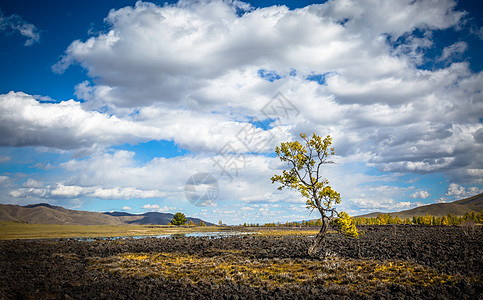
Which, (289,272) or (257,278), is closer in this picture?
(257,278)

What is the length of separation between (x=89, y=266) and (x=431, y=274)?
25.7 metres

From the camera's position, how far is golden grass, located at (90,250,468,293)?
1877 centimetres

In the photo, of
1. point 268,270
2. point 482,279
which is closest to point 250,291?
point 268,270

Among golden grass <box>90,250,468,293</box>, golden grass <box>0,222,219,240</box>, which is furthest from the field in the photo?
golden grass <box>0,222,219,240</box>

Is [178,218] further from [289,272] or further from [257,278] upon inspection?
[257,278]

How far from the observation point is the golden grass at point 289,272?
18.8 metres

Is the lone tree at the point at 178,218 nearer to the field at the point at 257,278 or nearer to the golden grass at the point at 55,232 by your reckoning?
the golden grass at the point at 55,232

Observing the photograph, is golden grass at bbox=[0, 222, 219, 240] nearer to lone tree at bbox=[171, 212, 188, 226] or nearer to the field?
the field

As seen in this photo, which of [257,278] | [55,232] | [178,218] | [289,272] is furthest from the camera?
[178,218]

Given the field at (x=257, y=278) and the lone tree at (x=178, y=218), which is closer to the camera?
the field at (x=257, y=278)

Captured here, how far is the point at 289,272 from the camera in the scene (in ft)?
71.0

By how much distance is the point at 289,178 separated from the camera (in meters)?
28.0

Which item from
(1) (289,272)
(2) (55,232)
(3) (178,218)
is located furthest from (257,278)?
(3) (178,218)

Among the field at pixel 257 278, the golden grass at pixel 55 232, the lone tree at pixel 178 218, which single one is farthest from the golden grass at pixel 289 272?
the lone tree at pixel 178 218
